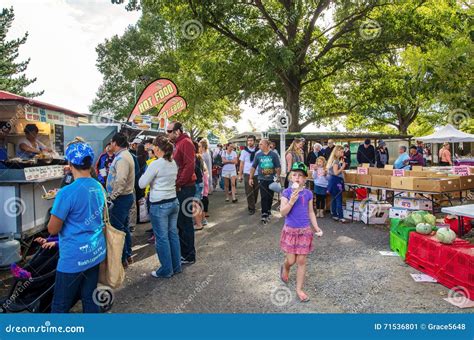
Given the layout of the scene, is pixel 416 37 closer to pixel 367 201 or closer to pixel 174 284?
pixel 367 201

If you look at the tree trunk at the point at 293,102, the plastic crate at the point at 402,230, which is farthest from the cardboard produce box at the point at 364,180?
the tree trunk at the point at 293,102

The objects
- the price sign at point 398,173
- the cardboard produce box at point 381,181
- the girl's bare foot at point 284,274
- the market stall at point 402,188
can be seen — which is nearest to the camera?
the girl's bare foot at point 284,274

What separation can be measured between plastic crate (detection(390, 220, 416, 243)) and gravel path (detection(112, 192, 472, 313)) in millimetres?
371

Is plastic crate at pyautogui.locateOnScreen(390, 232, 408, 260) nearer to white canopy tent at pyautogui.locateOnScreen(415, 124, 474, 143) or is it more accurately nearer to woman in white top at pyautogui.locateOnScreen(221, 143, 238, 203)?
woman in white top at pyautogui.locateOnScreen(221, 143, 238, 203)

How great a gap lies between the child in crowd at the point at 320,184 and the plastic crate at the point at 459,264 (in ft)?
13.8

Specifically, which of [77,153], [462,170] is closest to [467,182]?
[462,170]

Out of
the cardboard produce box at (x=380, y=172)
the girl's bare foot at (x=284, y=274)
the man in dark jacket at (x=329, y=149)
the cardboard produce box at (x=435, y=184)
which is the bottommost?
the girl's bare foot at (x=284, y=274)

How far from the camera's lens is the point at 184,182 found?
561 cm

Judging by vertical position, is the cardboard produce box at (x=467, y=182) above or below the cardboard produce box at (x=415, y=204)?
above

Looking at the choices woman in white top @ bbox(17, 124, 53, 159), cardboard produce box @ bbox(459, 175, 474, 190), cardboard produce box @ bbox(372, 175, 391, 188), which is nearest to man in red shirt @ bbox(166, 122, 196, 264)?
woman in white top @ bbox(17, 124, 53, 159)

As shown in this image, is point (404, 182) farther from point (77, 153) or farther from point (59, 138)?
point (59, 138)

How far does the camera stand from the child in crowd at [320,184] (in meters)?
8.86

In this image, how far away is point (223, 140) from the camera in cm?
5441

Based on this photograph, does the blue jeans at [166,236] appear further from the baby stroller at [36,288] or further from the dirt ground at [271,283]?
the baby stroller at [36,288]
